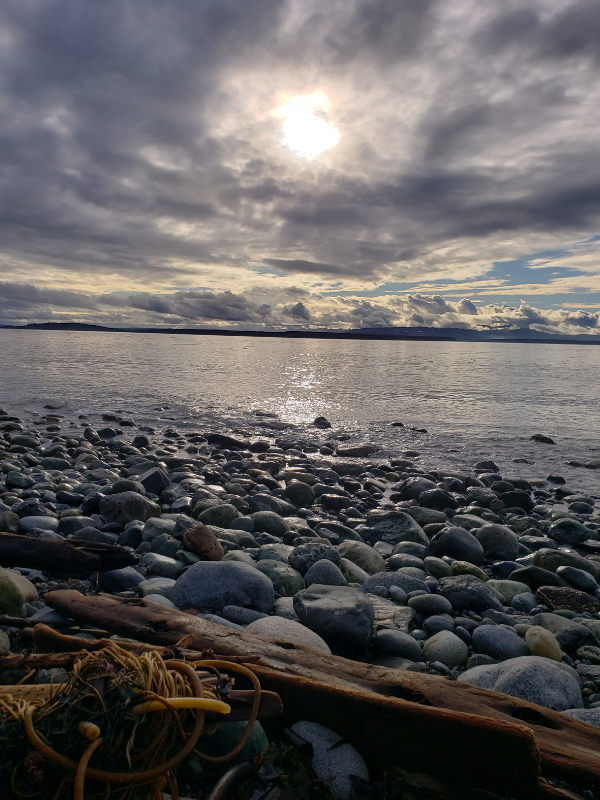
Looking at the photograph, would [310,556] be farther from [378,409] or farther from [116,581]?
[378,409]

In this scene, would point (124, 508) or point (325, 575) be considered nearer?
point (325, 575)

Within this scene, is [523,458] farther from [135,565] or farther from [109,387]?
[109,387]

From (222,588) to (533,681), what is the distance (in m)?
2.71

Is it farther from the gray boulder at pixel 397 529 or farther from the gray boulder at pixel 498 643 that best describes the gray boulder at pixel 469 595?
the gray boulder at pixel 397 529

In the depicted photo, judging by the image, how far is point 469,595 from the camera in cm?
545

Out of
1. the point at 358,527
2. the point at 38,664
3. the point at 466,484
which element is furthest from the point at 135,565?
the point at 466,484

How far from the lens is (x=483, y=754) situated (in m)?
2.39

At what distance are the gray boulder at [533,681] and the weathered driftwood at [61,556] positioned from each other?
343 centimetres

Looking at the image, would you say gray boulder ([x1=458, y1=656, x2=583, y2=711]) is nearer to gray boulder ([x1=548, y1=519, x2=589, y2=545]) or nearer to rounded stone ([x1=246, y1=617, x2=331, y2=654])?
rounded stone ([x1=246, y1=617, x2=331, y2=654])

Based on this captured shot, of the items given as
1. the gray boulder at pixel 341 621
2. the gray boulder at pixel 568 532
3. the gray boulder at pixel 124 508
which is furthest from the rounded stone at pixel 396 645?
the gray boulder at pixel 568 532

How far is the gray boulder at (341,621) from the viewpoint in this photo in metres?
4.18

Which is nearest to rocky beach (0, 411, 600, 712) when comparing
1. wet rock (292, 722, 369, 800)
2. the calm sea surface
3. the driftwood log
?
the driftwood log

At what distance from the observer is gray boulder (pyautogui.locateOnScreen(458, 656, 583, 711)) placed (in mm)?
3479

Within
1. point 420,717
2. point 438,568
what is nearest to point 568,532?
point 438,568
